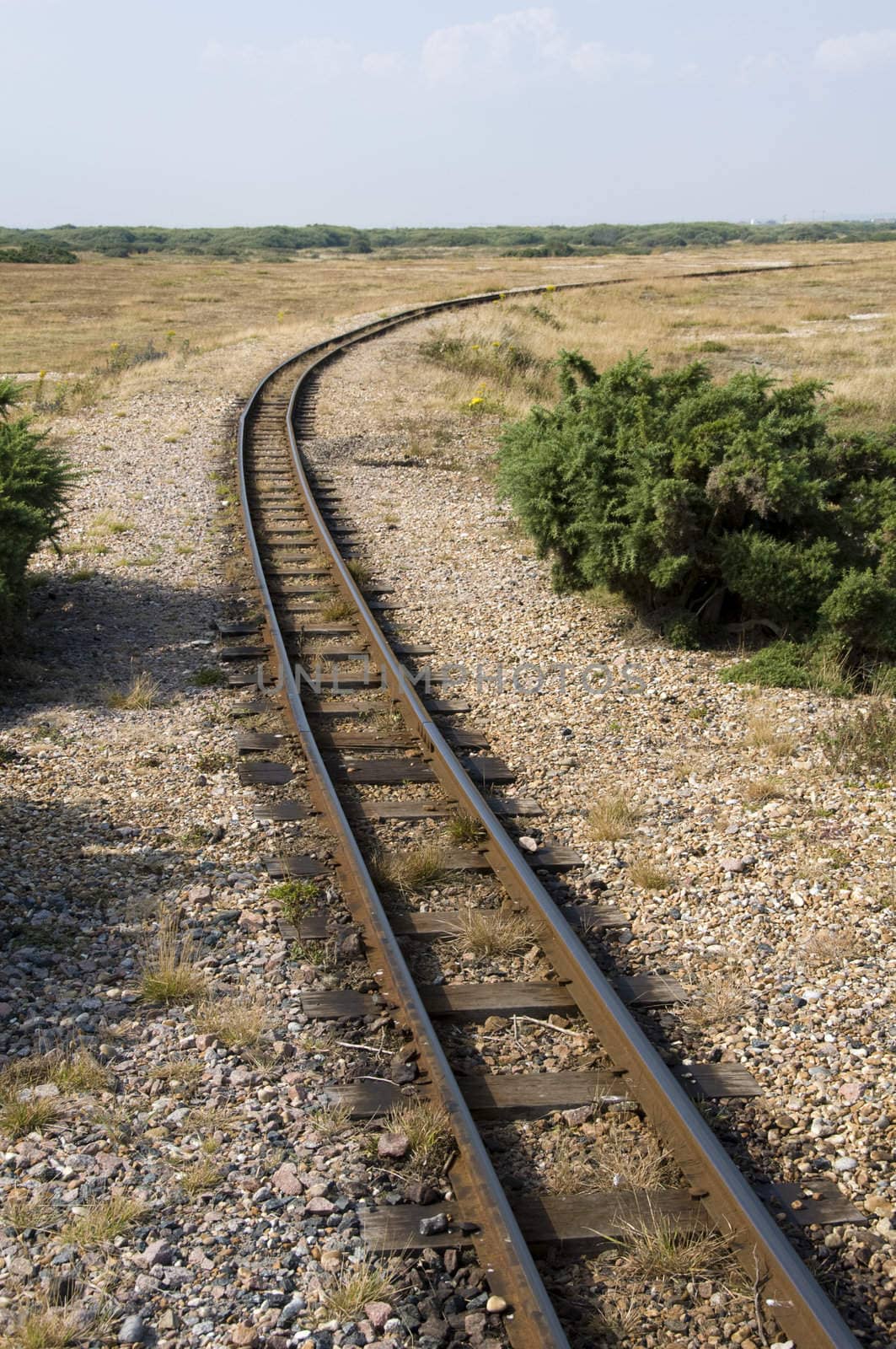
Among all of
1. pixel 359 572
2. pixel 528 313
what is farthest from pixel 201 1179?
pixel 528 313

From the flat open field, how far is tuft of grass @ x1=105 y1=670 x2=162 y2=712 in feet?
41.7

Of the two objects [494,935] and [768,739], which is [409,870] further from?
[768,739]

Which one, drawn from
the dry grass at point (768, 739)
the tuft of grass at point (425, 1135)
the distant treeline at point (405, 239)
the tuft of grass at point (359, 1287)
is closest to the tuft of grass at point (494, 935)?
the tuft of grass at point (425, 1135)

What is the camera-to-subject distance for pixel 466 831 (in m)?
6.62

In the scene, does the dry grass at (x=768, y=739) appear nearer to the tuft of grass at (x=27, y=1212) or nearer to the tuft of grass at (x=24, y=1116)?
the tuft of grass at (x=24, y=1116)

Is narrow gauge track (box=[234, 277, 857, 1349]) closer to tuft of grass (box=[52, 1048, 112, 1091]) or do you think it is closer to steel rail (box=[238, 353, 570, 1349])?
steel rail (box=[238, 353, 570, 1349])

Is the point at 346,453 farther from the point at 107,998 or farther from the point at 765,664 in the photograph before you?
the point at 107,998

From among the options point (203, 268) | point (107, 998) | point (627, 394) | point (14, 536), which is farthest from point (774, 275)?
point (107, 998)

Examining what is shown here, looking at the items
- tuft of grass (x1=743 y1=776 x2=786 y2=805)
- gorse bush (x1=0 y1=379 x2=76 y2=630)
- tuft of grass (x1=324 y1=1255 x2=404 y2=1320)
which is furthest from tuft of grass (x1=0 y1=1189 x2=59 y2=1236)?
gorse bush (x1=0 y1=379 x2=76 y2=630)

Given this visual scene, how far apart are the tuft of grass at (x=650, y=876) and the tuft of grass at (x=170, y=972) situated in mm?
2421

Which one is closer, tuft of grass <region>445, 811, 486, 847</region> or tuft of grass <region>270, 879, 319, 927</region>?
tuft of grass <region>270, 879, 319, 927</region>

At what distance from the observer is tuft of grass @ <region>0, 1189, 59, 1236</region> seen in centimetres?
384

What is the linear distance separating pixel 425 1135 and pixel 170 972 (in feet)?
5.04

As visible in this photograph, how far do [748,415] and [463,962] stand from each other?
6603 millimetres
